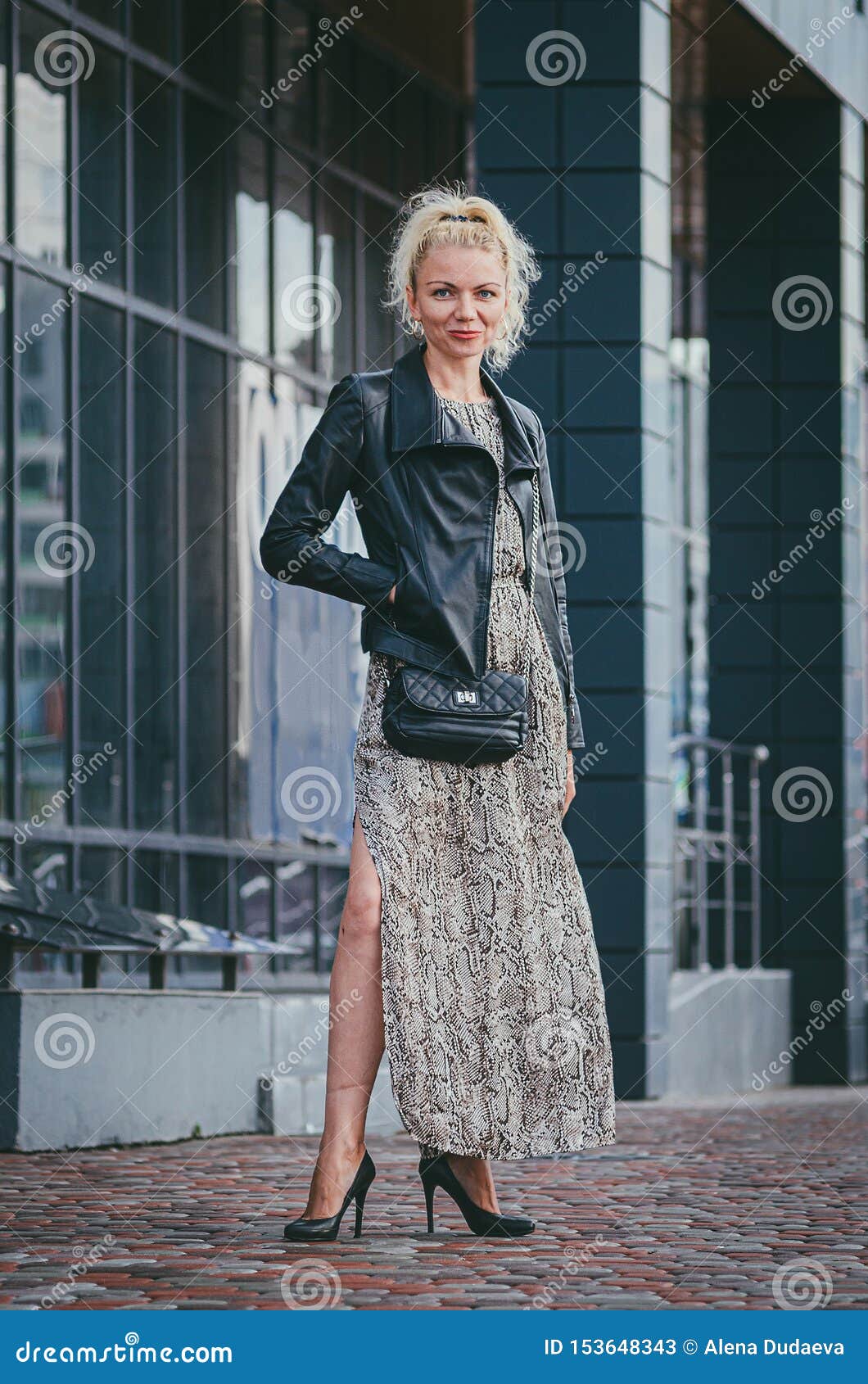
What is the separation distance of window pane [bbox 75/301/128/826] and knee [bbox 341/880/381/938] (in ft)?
23.2

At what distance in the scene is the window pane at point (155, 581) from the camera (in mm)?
12898

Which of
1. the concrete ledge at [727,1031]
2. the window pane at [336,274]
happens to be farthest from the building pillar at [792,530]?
the window pane at [336,274]

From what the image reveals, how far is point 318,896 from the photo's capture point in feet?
48.9

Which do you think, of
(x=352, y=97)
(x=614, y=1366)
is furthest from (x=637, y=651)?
(x=614, y=1366)

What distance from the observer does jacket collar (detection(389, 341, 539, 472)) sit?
17.5ft

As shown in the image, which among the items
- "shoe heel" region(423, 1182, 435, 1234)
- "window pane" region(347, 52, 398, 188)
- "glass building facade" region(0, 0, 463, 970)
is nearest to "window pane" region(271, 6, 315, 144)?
"glass building facade" region(0, 0, 463, 970)

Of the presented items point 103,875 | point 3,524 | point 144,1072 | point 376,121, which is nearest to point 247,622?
point 103,875

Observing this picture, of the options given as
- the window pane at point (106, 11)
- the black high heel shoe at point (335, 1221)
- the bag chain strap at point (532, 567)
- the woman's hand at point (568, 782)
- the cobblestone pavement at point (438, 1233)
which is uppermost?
the window pane at point (106, 11)

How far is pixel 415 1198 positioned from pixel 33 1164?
5.03ft

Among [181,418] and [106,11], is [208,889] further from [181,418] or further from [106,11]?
[106,11]

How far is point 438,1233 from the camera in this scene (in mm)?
5371

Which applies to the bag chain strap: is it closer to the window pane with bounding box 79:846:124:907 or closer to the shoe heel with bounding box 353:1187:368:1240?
the shoe heel with bounding box 353:1187:368:1240

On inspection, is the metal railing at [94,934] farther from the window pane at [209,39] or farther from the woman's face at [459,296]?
the window pane at [209,39]

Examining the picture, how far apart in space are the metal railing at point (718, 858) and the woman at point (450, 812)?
24.3 feet
